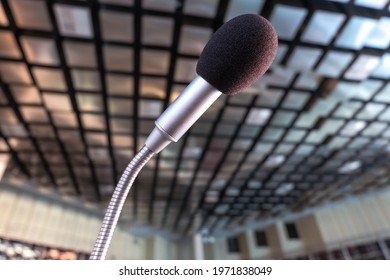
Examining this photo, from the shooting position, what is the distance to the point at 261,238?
12.7 metres

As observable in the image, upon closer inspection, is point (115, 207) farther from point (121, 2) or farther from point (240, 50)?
point (121, 2)

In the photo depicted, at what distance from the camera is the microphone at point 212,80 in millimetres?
345

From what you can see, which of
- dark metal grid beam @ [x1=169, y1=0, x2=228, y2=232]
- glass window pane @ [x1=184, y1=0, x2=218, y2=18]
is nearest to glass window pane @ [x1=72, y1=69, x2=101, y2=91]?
glass window pane @ [x1=184, y1=0, x2=218, y2=18]

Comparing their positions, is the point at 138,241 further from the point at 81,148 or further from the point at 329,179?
the point at 329,179

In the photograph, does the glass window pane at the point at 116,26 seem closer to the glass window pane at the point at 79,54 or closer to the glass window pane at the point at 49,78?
the glass window pane at the point at 79,54

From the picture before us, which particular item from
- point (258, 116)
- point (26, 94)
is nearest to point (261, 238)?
point (258, 116)

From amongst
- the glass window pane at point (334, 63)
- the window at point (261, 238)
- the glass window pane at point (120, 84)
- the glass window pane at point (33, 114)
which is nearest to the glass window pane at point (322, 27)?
the glass window pane at point (334, 63)

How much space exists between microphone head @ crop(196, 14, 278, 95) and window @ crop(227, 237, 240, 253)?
14.4 meters

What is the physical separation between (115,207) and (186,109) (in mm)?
200

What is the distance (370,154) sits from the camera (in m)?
7.22

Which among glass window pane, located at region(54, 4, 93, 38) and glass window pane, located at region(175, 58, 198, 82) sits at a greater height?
glass window pane, located at region(175, 58, 198, 82)

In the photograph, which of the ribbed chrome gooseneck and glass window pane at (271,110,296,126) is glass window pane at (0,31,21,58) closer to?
the ribbed chrome gooseneck

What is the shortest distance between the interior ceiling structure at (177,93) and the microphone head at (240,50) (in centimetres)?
289

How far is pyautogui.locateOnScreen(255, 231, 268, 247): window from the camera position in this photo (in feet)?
41.1
